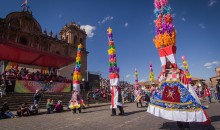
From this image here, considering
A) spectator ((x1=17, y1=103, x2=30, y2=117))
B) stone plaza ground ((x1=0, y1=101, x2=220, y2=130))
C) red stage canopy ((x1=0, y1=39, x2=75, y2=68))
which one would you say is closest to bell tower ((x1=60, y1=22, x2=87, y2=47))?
red stage canopy ((x1=0, y1=39, x2=75, y2=68))

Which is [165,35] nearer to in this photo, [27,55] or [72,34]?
[27,55]

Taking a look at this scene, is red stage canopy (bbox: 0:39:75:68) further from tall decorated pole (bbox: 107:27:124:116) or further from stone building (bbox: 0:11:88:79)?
tall decorated pole (bbox: 107:27:124:116)

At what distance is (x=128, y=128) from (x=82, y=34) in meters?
37.3

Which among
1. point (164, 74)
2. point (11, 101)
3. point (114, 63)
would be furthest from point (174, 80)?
point (11, 101)

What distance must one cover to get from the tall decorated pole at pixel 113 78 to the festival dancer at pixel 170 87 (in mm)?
4495

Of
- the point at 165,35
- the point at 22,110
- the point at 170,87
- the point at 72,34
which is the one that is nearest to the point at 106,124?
the point at 170,87

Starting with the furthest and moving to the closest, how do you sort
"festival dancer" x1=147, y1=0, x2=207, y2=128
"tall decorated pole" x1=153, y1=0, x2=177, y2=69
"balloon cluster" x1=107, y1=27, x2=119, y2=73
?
"balloon cluster" x1=107, y1=27, x2=119, y2=73 < "tall decorated pole" x1=153, y1=0, x2=177, y2=69 < "festival dancer" x1=147, y1=0, x2=207, y2=128

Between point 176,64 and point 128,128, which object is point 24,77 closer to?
point 128,128

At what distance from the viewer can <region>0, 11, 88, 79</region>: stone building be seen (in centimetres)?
2461

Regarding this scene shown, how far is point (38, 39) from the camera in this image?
106 ft

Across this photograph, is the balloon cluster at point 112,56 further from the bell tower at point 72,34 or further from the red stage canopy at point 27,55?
the bell tower at point 72,34

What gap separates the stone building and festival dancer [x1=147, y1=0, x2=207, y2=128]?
17.3 meters

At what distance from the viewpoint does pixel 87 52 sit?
42062 millimetres

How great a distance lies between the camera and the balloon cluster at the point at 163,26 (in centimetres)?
634
